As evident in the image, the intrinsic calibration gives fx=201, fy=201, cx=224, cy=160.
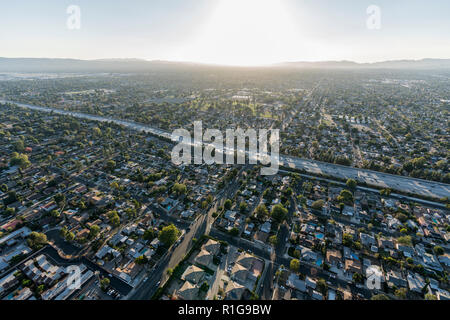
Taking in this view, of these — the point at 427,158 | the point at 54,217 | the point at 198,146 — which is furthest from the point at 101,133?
the point at 427,158

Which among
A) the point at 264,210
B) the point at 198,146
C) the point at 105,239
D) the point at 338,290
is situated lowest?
the point at 338,290

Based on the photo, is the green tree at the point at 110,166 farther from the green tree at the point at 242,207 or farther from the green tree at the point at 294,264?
the green tree at the point at 294,264

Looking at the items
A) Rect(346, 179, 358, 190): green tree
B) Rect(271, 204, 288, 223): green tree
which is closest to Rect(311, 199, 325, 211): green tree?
Rect(271, 204, 288, 223): green tree

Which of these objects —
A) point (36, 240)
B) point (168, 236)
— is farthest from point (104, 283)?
point (36, 240)

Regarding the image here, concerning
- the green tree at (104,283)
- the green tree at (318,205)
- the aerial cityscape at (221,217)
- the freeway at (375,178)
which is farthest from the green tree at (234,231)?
the freeway at (375,178)

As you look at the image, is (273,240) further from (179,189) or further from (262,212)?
(179,189)

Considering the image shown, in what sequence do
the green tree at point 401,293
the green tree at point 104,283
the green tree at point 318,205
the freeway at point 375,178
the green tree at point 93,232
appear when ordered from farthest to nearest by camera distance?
the freeway at point 375,178 < the green tree at point 318,205 < the green tree at point 93,232 < the green tree at point 104,283 < the green tree at point 401,293

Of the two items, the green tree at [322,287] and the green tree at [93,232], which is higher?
the green tree at [93,232]

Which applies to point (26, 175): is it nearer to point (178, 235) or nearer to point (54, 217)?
point (54, 217)

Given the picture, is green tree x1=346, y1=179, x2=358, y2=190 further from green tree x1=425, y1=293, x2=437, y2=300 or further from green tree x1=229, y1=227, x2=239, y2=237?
green tree x1=229, y1=227, x2=239, y2=237

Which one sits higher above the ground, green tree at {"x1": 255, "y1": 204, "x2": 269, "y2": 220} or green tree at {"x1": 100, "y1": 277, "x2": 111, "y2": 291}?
green tree at {"x1": 255, "y1": 204, "x2": 269, "y2": 220}

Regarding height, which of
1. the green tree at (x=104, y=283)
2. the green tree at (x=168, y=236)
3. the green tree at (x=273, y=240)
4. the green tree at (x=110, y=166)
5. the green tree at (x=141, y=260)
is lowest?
the green tree at (x=104, y=283)
